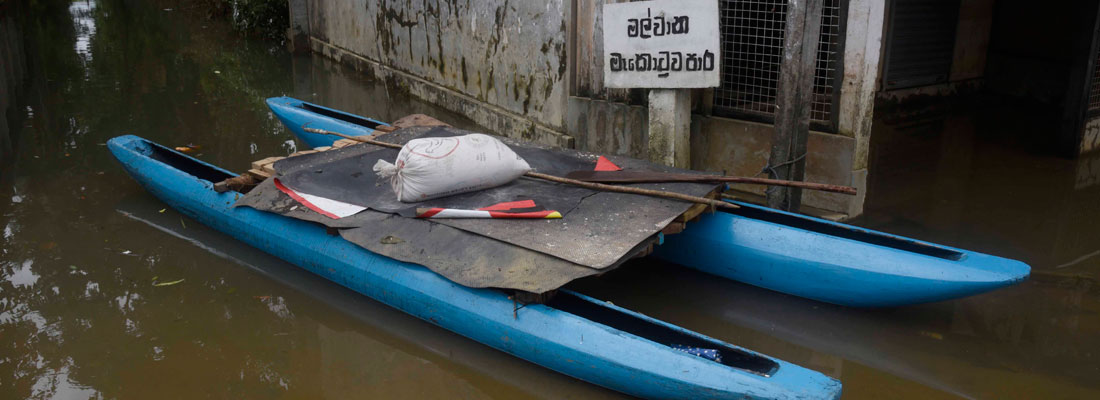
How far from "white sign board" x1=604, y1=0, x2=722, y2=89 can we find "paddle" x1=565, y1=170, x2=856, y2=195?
101 cm

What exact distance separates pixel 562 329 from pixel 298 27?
36.9 feet

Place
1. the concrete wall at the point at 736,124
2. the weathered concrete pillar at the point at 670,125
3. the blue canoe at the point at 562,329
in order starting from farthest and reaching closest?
the weathered concrete pillar at the point at 670,125 < the concrete wall at the point at 736,124 < the blue canoe at the point at 562,329

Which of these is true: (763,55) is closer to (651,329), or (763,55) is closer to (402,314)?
(651,329)

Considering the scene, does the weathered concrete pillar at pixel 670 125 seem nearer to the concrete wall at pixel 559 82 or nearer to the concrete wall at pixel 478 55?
the concrete wall at pixel 559 82

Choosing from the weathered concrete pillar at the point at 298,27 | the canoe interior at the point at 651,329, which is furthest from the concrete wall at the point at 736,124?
the weathered concrete pillar at the point at 298,27

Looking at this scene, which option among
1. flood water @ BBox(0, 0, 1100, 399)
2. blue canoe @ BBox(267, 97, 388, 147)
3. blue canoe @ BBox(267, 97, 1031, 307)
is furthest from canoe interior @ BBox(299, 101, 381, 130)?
blue canoe @ BBox(267, 97, 1031, 307)

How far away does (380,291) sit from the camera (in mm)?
4598

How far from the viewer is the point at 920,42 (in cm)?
887

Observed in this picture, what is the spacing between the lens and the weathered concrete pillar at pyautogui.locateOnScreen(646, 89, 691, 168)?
5957mm

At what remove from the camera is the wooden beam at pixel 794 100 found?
5078 millimetres

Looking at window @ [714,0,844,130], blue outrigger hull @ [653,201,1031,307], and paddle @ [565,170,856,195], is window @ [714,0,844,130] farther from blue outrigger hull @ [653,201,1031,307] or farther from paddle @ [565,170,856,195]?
blue outrigger hull @ [653,201,1031,307]

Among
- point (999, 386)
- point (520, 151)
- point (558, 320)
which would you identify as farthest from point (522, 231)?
point (999, 386)

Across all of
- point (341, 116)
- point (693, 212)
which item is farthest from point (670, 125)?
point (341, 116)

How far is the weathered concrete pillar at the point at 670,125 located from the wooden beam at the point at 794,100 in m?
0.79
